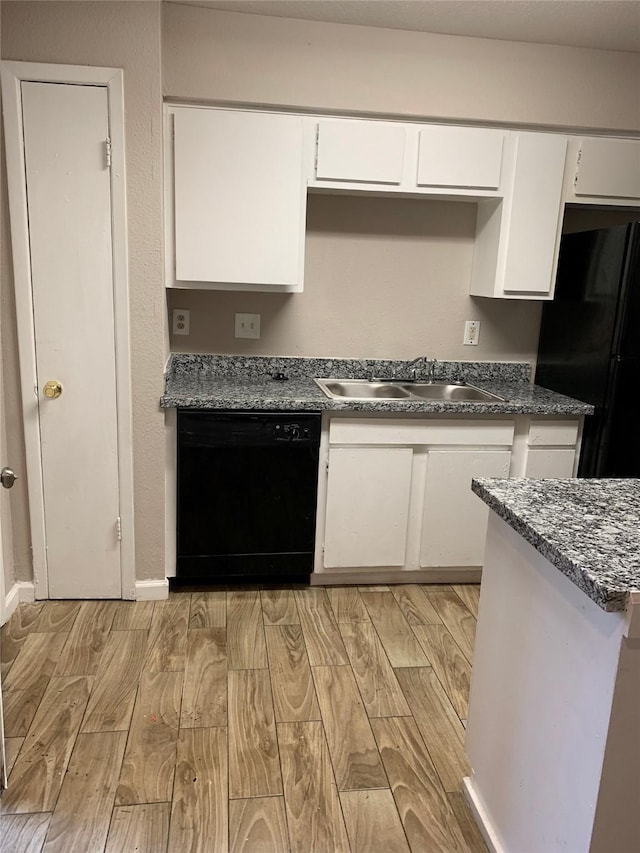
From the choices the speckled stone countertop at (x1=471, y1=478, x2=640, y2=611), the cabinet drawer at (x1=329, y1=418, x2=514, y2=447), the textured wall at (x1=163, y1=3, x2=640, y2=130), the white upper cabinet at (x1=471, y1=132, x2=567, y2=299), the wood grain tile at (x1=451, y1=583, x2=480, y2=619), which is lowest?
the wood grain tile at (x1=451, y1=583, x2=480, y2=619)

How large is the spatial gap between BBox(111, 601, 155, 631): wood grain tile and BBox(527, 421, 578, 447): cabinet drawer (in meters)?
1.79

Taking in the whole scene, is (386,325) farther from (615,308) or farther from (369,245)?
(615,308)

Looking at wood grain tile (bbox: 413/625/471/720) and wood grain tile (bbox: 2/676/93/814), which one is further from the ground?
wood grain tile (bbox: 413/625/471/720)

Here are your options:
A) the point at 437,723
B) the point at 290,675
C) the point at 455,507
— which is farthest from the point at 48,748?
the point at 455,507

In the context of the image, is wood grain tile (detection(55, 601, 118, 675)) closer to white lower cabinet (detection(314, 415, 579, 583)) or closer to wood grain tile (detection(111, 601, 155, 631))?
wood grain tile (detection(111, 601, 155, 631))

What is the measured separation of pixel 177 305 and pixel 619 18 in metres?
2.14

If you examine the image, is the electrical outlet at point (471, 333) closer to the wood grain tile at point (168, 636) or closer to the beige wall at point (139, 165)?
the beige wall at point (139, 165)

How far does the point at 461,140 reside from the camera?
2758 millimetres

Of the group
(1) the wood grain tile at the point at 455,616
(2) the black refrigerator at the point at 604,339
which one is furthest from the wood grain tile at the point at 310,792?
(2) the black refrigerator at the point at 604,339

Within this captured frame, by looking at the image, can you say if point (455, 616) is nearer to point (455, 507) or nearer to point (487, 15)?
point (455, 507)

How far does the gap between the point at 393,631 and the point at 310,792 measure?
0.91 m

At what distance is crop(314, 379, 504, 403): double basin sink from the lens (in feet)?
10.3

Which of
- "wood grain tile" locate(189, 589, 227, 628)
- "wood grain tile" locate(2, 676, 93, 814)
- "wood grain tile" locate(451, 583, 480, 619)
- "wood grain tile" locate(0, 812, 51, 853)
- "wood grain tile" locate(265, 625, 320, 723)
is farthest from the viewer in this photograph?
"wood grain tile" locate(451, 583, 480, 619)

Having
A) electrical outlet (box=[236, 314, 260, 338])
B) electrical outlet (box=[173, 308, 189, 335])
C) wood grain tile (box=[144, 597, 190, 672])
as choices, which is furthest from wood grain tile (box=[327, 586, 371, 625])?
electrical outlet (box=[173, 308, 189, 335])
